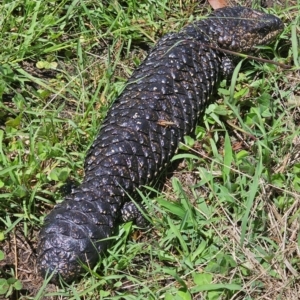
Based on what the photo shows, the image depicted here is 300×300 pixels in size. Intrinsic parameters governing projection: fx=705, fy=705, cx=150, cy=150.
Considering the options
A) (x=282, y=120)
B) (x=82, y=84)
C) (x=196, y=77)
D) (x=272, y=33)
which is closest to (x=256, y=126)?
(x=282, y=120)

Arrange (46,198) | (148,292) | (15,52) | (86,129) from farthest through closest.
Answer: (15,52) < (86,129) < (46,198) < (148,292)

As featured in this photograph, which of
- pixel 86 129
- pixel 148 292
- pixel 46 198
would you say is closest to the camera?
pixel 148 292

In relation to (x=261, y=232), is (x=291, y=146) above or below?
above

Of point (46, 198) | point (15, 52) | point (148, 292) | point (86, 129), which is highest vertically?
point (15, 52)

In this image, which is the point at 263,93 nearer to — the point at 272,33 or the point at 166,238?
the point at 272,33
